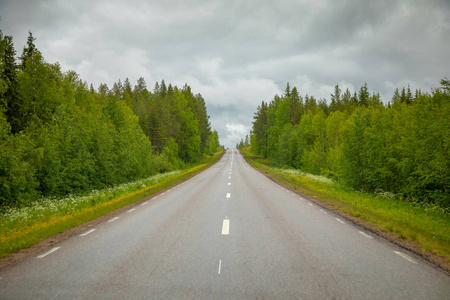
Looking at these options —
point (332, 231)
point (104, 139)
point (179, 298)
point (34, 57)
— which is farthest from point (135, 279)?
point (34, 57)

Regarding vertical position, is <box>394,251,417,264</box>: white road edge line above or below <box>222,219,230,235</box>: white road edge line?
above

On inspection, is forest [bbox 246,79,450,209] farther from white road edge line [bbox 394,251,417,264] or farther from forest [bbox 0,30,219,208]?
forest [bbox 0,30,219,208]

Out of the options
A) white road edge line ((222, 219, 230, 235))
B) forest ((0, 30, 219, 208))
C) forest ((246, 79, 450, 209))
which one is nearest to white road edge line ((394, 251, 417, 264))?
white road edge line ((222, 219, 230, 235))

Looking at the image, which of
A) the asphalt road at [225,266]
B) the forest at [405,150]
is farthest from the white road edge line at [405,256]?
the forest at [405,150]

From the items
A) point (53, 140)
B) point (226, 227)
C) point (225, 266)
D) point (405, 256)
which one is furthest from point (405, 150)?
point (53, 140)

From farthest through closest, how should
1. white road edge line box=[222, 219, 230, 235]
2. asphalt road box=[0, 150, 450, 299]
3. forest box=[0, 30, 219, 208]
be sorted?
forest box=[0, 30, 219, 208], white road edge line box=[222, 219, 230, 235], asphalt road box=[0, 150, 450, 299]

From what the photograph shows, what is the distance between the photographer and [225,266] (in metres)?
4.73

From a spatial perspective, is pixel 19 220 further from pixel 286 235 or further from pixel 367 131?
pixel 367 131

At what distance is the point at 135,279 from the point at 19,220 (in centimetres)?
869

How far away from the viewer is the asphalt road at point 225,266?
12.6ft

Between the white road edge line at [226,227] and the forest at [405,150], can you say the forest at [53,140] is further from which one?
the forest at [405,150]

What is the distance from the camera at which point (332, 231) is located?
7391mm

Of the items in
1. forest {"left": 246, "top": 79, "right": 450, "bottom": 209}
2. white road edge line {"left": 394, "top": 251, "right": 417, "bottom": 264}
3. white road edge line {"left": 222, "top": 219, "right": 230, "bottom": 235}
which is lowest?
white road edge line {"left": 222, "top": 219, "right": 230, "bottom": 235}

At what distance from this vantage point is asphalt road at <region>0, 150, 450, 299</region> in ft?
12.6
